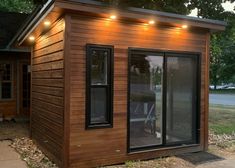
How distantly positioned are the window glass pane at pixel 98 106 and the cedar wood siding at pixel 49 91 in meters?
0.53

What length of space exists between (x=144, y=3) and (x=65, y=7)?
6446 mm

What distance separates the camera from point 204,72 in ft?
21.0

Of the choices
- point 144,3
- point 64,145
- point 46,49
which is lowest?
point 64,145

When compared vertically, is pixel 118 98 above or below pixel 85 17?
below

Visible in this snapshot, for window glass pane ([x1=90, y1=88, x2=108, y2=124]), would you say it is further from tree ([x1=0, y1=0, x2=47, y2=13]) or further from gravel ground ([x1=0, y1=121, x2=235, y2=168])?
tree ([x1=0, y1=0, x2=47, y2=13])

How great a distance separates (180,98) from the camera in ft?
20.4

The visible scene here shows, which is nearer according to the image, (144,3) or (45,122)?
(45,122)

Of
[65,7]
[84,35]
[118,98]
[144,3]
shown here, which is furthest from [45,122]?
[144,3]

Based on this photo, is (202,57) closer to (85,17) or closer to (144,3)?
(85,17)

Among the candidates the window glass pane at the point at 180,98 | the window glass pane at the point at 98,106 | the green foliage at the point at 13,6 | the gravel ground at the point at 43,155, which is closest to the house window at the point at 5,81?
the gravel ground at the point at 43,155

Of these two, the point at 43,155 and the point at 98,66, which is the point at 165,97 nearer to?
the point at 98,66

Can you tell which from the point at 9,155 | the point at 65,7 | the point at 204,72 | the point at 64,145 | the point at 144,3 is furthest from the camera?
the point at 144,3

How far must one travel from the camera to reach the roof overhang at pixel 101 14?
4.68 meters

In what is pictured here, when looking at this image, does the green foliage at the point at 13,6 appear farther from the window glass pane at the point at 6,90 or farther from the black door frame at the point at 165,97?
the black door frame at the point at 165,97
